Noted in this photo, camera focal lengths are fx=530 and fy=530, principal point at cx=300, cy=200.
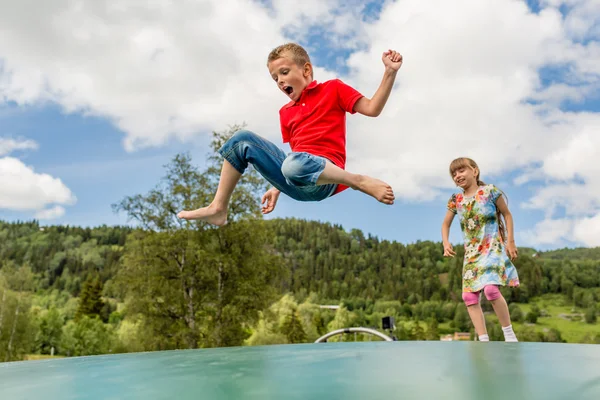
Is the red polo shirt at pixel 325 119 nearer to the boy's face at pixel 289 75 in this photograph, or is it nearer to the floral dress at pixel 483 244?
the boy's face at pixel 289 75

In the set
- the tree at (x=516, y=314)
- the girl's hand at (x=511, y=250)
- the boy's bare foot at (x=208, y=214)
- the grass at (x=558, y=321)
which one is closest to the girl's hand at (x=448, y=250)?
the girl's hand at (x=511, y=250)

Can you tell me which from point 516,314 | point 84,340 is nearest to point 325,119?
point 84,340

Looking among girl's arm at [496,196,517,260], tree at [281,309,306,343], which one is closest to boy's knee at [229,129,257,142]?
girl's arm at [496,196,517,260]

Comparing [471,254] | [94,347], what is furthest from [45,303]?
[471,254]

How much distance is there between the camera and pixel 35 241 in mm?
115875

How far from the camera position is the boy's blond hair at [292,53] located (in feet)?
9.36

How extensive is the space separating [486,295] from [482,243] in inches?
16.0

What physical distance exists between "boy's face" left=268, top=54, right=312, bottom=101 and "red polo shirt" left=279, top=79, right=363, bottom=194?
0.05 meters

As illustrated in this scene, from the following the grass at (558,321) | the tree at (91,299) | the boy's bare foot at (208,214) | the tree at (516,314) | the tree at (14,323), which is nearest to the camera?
Result: the boy's bare foot at (208,214)

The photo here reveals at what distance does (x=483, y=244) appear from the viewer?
409 centimetres

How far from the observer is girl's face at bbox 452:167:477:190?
4.27m

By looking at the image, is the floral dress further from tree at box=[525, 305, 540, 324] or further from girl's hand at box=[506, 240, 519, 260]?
tree at box=[525, 305, 540, 324]

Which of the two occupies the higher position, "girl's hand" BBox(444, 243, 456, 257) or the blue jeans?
the blue jeans

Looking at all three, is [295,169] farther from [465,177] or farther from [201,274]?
[201,274]
